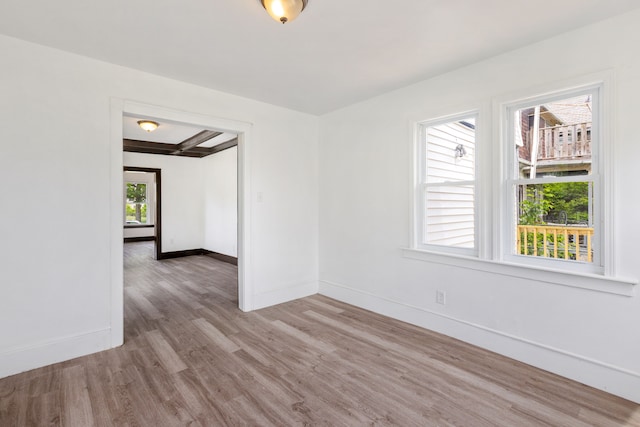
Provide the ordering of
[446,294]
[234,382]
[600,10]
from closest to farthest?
[600,10] < [234,382] < [446,294]

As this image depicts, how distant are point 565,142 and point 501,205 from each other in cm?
66

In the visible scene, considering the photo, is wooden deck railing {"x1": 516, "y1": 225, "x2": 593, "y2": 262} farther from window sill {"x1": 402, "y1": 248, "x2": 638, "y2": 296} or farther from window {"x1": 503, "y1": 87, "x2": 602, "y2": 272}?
window sill {"x1": 402, "y1": 248, "x2": 638, "y2": 296}

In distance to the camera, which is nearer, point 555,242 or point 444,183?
point 555,242

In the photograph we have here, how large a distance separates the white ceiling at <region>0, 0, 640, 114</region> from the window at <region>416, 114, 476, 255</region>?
613 millimetres

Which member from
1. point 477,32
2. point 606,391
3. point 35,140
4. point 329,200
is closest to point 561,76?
point 477,32

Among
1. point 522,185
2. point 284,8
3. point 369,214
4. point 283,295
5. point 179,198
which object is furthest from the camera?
point 179,198

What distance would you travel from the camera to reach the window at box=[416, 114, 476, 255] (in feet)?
10.1

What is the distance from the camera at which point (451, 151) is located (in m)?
3.24

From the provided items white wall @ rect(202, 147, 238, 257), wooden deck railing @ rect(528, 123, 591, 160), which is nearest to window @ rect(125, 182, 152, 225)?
white wall @ rect(202, 147, 238, 257)

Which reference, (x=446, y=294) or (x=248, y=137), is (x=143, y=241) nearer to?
(x=248, y=137)

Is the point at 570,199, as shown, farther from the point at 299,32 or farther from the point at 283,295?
the point at 283,295

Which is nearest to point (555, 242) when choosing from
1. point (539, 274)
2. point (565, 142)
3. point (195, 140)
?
point (539, 274)

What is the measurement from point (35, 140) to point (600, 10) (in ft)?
13.9

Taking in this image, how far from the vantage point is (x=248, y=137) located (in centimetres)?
370
